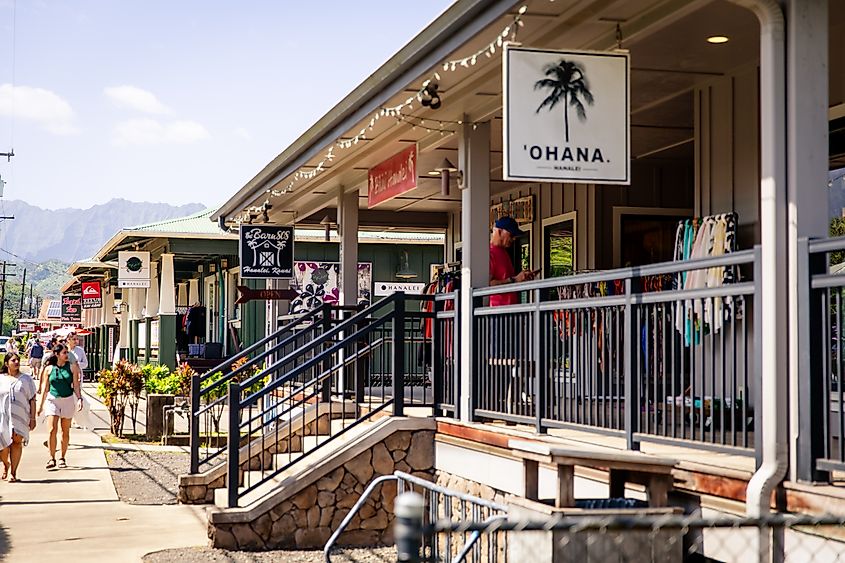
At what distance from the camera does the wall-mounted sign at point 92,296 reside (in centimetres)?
4600

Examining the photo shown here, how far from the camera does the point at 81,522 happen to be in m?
12.8

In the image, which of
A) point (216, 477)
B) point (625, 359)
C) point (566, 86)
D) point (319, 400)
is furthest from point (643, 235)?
point (625, 359)

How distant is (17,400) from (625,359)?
10563 mm

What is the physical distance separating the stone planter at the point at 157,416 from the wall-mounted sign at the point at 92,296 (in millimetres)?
24940

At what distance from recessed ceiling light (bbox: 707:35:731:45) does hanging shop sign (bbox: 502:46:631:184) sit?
4.43 feet

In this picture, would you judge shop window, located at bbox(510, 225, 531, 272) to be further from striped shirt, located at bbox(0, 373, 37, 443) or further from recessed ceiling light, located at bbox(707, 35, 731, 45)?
recessed ceiling light, located at bbox(707, 35, 731, 45)

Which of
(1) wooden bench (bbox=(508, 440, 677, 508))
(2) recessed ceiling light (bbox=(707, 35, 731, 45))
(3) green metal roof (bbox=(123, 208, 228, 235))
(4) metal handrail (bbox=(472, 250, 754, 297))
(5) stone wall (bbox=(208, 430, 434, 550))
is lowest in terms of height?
(5) stone wall (bbox=(208, 430, 434, 550))

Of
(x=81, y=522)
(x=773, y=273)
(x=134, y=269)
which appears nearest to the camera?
(x=773, y=273)

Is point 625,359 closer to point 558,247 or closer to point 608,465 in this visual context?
point 608,465

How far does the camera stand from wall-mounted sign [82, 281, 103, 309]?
46.0 meters

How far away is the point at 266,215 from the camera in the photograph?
1867 cm

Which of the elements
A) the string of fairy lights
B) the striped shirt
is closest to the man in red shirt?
the string of fairy lights

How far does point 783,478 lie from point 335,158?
30.2ft

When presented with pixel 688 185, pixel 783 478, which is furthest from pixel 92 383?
pixel 783 478
